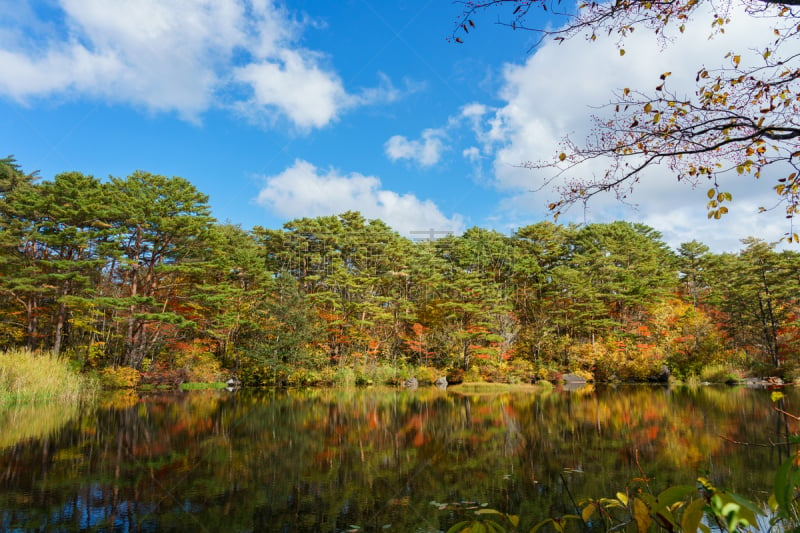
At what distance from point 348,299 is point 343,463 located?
17.8m

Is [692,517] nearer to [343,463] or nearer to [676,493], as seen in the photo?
[676,493]

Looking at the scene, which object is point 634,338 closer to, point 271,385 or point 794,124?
point 271,385

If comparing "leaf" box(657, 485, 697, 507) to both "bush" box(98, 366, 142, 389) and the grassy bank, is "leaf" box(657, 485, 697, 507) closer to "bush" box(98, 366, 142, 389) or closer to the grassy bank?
the grassy bank

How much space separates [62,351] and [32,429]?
39.1 feet

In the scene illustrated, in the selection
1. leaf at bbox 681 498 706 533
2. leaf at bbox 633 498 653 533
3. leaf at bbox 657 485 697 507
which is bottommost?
leaf at bbox 633 498 653 533

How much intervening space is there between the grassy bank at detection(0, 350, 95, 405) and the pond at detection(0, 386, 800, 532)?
3.91 ft

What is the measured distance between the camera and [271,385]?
20.6 metres

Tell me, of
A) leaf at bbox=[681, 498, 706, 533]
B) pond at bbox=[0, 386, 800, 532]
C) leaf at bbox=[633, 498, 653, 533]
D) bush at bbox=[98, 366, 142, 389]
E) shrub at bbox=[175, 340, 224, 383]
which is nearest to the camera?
leaf at bbox=[681, 498, 706, 533]

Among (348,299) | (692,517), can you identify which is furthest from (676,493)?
(348,299)

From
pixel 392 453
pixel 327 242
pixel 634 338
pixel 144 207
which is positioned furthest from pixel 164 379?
pixel 634 338

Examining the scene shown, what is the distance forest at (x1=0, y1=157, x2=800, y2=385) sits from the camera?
16.6 metres

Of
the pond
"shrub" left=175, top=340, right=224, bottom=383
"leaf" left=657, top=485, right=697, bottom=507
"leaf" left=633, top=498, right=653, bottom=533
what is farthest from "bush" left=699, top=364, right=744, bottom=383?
"leaf" left=657, top=485, right=697, bottom=507

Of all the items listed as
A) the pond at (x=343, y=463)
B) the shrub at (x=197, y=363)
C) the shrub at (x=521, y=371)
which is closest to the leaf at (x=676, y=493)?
the pond at (x=343, y=463)

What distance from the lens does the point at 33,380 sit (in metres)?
11.6
